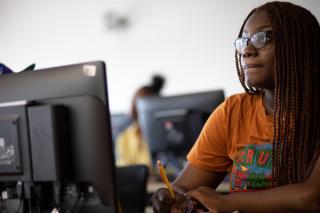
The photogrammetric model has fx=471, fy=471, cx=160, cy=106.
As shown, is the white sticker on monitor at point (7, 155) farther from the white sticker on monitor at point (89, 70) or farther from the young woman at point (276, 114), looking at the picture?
the young woman at point (276, 114)

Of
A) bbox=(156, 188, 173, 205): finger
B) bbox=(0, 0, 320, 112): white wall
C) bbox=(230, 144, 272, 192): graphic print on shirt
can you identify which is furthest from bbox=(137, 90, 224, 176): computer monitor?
bbox=(0, 0, 320, 112): white wall

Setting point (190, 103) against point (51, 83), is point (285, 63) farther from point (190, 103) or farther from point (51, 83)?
point (190, 103)

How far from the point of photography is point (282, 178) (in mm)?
1320

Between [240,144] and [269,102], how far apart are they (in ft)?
0.52

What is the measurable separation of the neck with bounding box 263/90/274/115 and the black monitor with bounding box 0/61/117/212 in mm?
558

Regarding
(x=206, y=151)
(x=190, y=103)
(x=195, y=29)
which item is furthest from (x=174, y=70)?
(x=206, y=151)

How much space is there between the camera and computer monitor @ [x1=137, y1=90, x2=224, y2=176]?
2.26 meters

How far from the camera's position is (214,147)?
4.91 ft

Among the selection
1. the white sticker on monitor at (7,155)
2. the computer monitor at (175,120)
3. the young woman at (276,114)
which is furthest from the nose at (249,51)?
the computer monitor at (175,120)

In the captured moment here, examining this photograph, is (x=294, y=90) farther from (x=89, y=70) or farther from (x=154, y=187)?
(x=154, y=187)

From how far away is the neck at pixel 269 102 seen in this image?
1.44 m

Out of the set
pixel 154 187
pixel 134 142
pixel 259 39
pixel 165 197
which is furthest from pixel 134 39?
pixel 165 197

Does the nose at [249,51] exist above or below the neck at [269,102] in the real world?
above

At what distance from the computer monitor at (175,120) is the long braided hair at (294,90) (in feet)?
2.83
